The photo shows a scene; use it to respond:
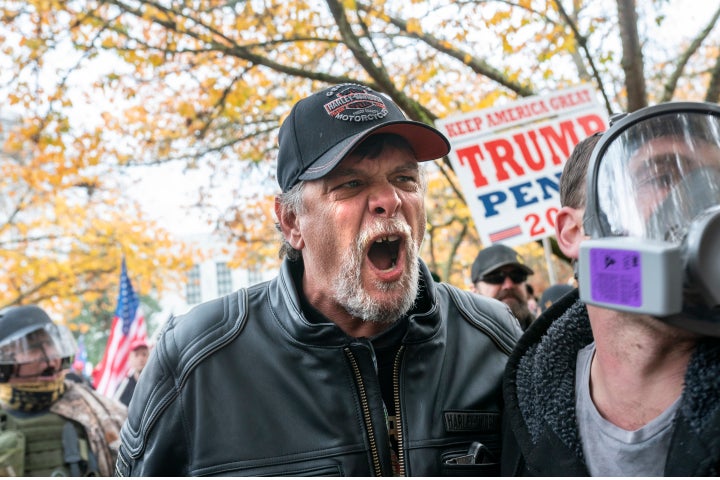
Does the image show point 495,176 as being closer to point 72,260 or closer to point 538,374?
point 538,374

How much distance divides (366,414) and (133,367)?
22.1 ft

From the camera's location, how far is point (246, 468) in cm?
204

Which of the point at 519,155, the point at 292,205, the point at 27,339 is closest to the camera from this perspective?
the point at 292,205

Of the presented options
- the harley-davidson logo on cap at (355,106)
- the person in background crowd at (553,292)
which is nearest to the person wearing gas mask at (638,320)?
the harley-davidson logo on cap at (355,106)

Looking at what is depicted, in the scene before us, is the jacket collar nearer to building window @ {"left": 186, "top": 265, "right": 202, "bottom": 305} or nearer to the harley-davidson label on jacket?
the harley-davidson label on jacket

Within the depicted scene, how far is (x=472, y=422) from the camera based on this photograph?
219 cm

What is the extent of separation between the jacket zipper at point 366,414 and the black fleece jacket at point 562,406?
353mm

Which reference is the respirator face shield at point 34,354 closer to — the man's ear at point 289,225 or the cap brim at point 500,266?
the man's ear at point 289,225

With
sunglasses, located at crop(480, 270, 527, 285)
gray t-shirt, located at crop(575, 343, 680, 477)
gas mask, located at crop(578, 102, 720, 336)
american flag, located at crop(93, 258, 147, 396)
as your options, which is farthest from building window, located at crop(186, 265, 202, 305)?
gas mask, located at crop(578, 102, 720, 336)

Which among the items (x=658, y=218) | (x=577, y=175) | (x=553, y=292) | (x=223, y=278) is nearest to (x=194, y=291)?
(x=223, y=278)

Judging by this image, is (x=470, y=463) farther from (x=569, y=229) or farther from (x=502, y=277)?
(x=502, y=277)

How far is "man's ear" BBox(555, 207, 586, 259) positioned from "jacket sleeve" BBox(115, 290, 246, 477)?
3.24 feet

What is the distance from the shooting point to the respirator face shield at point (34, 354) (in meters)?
4.58

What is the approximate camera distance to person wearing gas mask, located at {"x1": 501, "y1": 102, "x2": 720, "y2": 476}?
1204 mm
